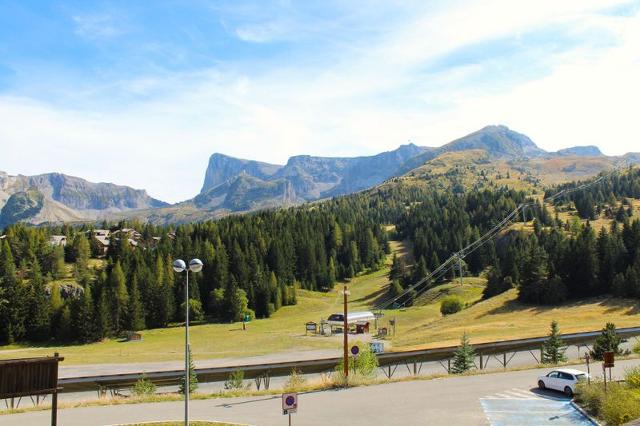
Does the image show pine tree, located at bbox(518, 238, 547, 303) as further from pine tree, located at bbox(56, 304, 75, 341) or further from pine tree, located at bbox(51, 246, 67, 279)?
pine tree, located at bbox(51, 246, 67, 279)

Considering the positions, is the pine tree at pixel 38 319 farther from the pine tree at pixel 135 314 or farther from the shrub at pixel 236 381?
the shrub at pixel 236 381

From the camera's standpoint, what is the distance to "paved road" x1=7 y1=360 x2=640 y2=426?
24.9 m

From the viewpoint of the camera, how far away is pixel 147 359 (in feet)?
241

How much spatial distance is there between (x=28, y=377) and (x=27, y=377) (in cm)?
4

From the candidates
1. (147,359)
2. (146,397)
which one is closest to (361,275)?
(147,359)

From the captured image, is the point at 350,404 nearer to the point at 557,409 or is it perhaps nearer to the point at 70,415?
the point at 557,409

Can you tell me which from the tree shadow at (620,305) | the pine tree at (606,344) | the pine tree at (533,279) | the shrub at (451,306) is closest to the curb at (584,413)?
the pine tree at (606,344)

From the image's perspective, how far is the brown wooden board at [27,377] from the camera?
20906 millimetres

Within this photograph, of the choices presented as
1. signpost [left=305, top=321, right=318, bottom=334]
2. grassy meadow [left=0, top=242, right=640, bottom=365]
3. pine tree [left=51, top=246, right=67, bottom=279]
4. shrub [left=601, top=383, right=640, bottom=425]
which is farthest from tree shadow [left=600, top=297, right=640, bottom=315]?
pine tree [left=51, top=246, right=67, bottom=279]

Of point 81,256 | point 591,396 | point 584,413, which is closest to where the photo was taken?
point 584,413

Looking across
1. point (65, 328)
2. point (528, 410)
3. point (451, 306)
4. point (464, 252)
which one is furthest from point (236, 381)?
point (464, 252)

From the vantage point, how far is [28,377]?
70.2 ft

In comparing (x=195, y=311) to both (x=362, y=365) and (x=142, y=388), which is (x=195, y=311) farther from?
(x=362, y=365)

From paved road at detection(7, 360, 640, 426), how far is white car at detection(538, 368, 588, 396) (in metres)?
0.67
